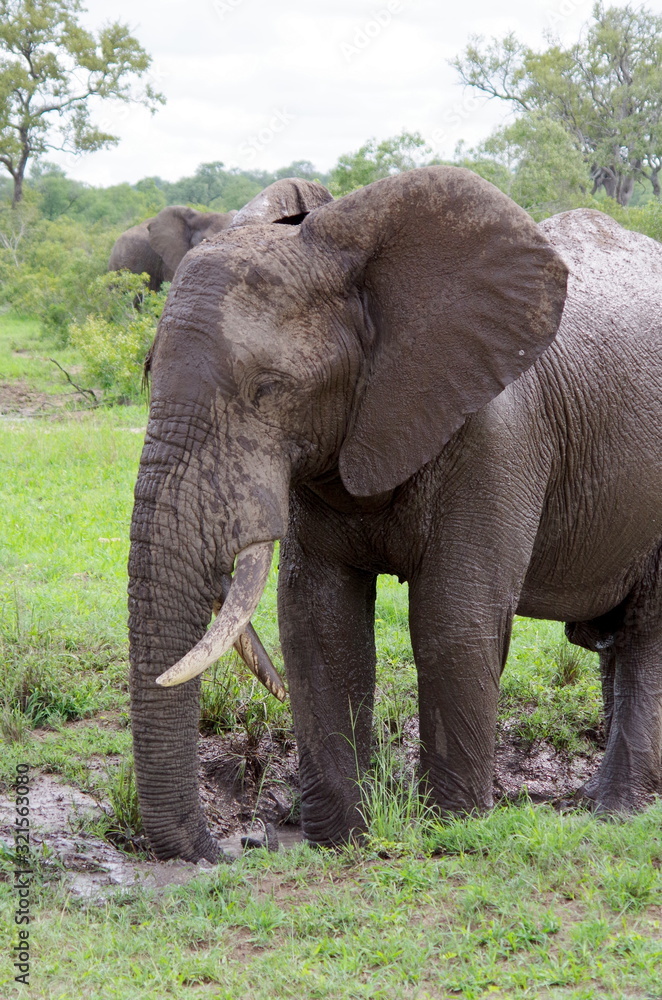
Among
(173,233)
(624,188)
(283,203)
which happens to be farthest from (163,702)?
(624,188)

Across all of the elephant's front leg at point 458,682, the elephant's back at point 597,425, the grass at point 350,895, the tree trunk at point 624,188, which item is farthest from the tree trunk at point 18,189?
the elephant's front leg at point 458,682

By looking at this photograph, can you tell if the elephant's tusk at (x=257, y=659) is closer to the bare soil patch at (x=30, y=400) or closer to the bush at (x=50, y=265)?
the bare soil patch at (x=30, y=400)

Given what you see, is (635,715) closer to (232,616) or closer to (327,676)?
(327,676)

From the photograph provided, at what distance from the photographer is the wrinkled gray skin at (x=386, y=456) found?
3.56 m

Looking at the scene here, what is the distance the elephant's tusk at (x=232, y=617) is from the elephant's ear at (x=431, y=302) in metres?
0.45

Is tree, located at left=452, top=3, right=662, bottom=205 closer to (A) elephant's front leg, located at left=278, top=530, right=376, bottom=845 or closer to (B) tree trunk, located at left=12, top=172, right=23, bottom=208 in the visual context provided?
(B) tree trunk, located at left=12, top=172, right=23, bottom=208

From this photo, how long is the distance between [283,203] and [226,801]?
2.58 m

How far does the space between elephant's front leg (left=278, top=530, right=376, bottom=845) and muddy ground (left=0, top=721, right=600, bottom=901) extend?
9.1 inches

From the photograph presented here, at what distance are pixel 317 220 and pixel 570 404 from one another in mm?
1191

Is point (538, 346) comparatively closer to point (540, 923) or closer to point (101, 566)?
point (540, 923)

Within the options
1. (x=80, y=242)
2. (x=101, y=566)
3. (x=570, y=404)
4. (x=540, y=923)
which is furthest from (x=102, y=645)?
(x=80, y=242)

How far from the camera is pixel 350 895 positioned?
11.3 feet

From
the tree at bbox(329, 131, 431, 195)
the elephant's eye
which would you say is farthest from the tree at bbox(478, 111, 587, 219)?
the elephant's eye

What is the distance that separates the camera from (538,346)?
12.6ft
